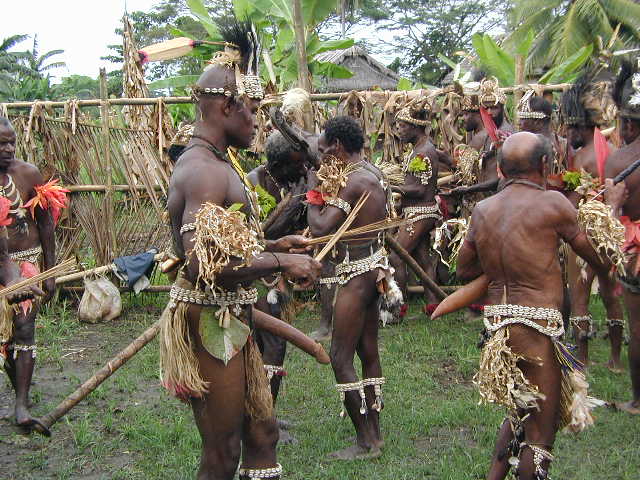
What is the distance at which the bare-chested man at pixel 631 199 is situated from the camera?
469cm

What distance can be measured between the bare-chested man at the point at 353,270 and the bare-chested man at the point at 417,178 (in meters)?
3.23

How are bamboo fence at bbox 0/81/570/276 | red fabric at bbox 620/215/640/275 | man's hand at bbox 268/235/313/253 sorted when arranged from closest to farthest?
man's hand at bbox 268/235/313/253 < red fabric at bbox 620/215/640/275 < bamboo fence at bbox 0/81/570/276

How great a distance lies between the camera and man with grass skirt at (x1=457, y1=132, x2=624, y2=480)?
340 centimetres

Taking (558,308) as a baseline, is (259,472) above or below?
below

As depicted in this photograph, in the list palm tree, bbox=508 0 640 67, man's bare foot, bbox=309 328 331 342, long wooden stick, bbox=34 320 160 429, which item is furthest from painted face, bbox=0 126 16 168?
palm tree, bbox=508 0 640 67

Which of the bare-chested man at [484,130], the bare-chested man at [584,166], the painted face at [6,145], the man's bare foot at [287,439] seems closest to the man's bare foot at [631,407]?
the bare-chested man at [584,166]

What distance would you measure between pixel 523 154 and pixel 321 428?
2.69m

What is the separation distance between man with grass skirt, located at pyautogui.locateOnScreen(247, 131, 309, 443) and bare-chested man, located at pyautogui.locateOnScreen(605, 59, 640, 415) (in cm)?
220

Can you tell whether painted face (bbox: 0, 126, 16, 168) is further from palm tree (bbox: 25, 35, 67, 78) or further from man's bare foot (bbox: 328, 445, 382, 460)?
palm tree (bbox: 25, 35, 67, 78)

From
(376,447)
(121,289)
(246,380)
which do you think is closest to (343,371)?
(376,447)

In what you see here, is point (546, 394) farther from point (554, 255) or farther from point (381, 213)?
point (381, 213)

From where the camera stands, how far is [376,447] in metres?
4.66

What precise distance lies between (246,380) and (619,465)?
266 cm

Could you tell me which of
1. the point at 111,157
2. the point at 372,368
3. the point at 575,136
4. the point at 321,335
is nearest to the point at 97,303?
the point at 111,157
